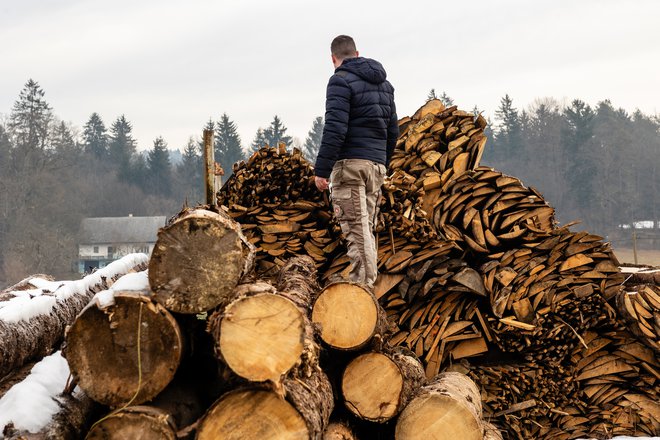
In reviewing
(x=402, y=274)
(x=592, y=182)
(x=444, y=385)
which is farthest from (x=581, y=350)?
(x=592, y=182)

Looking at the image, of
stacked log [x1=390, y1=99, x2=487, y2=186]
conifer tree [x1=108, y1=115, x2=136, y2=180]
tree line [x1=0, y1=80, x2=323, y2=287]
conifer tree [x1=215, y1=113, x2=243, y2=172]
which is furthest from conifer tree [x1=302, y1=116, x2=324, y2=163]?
stacked log [x1=390, y1=99, x2=487, y2=186]

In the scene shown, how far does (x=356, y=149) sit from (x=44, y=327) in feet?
9.30

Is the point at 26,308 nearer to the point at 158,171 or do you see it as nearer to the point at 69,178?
the point at 69,178

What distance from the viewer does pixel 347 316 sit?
474cm

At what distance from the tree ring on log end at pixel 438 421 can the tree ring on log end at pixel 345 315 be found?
0.58m

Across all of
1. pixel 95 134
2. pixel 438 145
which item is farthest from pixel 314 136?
pixel 438 145

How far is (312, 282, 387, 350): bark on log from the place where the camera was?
4.66 meters

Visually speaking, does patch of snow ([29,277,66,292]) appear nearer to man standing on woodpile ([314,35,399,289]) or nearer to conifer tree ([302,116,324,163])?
man standing on woodpile ([314,35,399,289])

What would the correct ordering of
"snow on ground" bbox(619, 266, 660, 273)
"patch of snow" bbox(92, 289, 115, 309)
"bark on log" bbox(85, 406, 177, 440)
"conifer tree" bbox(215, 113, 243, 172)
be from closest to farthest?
"bark on log" bbox(85, 406, 177, 440) < "patch of snow" bbox(92, 289, 115, 309) < "snow on ground" bbox(619, 266, 660, 273) < "conifer tree" bbox(215, 113, 243, 172)

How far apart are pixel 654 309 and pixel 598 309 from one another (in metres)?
0.51

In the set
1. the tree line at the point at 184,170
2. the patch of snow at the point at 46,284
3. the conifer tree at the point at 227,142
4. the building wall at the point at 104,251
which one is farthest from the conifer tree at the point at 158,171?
the patch of snow at the point at 46,284

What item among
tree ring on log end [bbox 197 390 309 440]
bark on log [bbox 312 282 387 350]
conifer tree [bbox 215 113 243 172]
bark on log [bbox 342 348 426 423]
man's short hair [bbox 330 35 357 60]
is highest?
conifer tree [bbox 215 113 243 172]

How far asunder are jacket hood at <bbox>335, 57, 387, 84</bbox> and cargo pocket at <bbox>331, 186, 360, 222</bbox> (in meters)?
0.97

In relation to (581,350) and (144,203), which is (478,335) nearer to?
(581,350)
